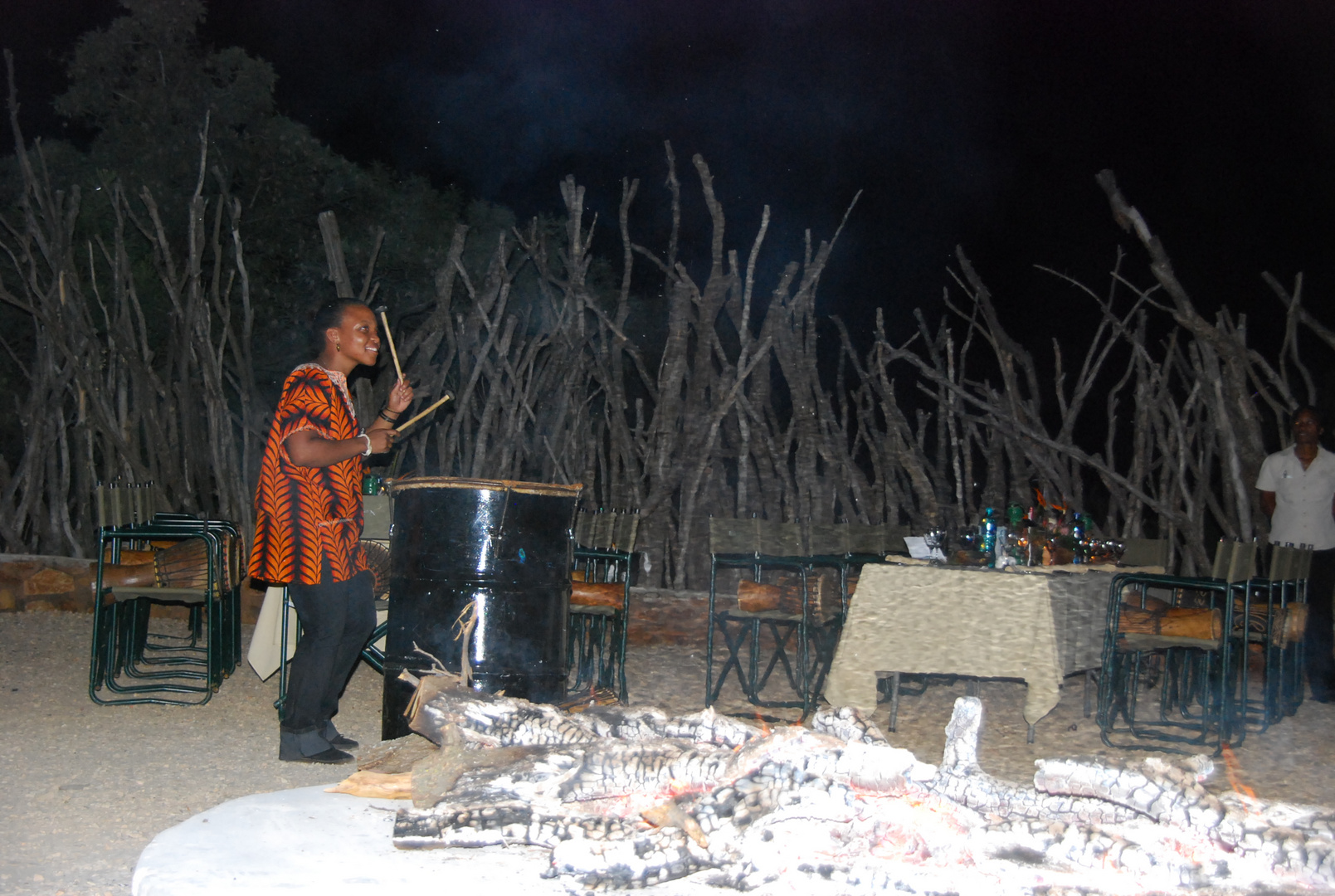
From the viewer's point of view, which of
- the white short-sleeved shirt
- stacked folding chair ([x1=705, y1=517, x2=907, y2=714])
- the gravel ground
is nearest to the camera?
the gravel ground

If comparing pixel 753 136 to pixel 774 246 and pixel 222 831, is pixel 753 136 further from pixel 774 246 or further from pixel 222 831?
pixel 222 831

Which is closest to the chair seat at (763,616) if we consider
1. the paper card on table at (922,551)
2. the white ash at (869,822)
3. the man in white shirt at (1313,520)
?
the paper card on table at (922,551)

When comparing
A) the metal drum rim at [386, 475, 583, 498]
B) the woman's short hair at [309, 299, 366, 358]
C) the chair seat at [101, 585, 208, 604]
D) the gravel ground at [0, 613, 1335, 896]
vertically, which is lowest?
the gravel ground at [0, 613, 1335, 896]

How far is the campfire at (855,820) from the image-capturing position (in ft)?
7.09

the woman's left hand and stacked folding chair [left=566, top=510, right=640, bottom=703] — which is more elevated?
the woman's left hand

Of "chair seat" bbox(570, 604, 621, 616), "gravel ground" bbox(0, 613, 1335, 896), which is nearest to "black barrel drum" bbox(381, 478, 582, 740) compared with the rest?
"gravel ground" bbox(0, 613, 1335, 896)

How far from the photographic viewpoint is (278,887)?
2.20 metres

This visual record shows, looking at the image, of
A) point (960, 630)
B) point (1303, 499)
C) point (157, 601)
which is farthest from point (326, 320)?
point (1303, 499)

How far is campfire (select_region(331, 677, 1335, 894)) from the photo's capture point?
7.09ft

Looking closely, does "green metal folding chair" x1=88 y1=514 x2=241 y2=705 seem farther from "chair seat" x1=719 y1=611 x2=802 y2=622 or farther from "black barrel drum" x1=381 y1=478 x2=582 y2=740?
"chair seat" x1=719 y1=611 x2=802 y2=622

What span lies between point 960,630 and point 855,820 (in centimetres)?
160

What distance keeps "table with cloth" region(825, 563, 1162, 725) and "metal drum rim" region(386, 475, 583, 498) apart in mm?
1097

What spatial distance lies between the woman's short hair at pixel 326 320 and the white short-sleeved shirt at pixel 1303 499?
4118 millimetres

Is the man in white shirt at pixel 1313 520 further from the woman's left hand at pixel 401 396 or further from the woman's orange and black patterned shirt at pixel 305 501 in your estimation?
the woman's orange and black patterned shirt at pixel 305 501
